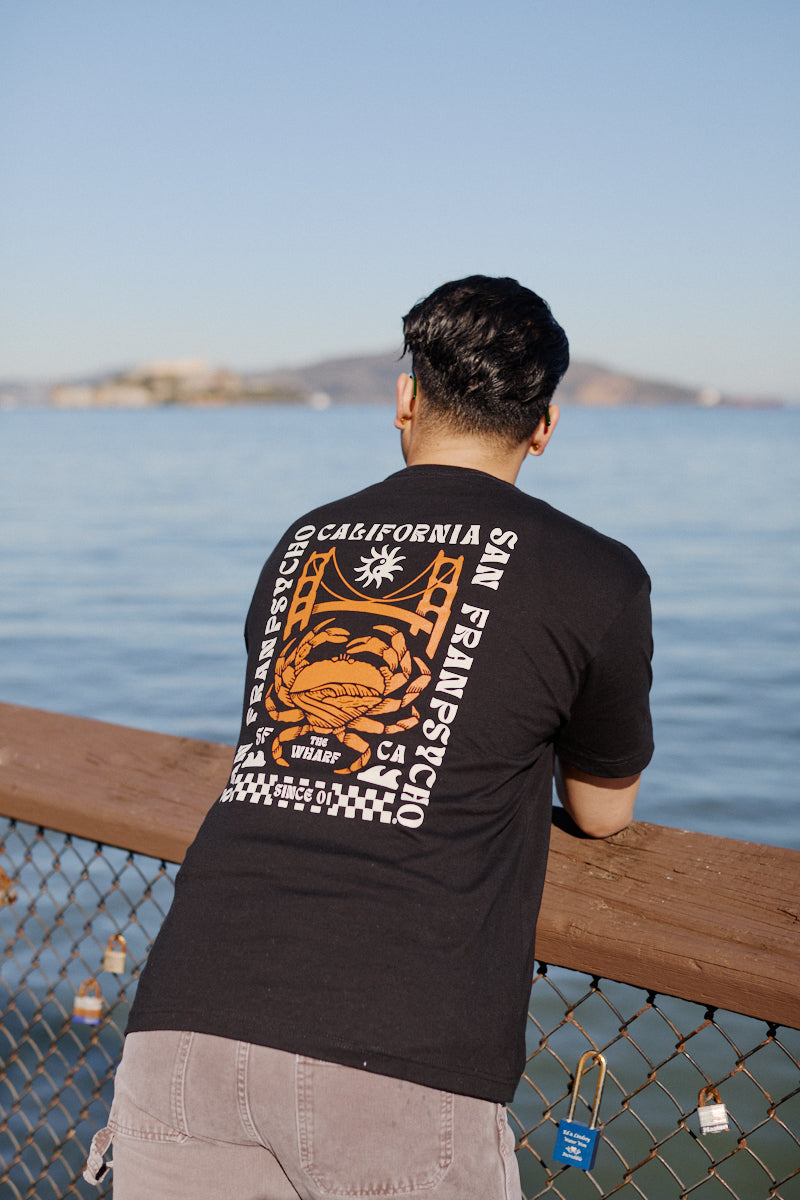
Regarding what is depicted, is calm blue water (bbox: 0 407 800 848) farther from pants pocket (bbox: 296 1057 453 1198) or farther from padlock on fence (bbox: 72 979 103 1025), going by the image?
pants pocket (bbox: 296 1057 453 1198)

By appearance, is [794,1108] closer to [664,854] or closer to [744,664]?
[664,854]

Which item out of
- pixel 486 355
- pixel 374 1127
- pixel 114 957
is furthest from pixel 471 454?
pixel 114 957

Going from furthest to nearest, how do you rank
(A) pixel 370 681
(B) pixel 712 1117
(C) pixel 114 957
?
(C) pixel 114 957
(B) pixel 712 1117
(A) pixel 370 681

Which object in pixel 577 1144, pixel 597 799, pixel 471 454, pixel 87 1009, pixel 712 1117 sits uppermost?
pixel 471 454

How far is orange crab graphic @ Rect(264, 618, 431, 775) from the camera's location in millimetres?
1507

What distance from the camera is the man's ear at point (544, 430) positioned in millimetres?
1843

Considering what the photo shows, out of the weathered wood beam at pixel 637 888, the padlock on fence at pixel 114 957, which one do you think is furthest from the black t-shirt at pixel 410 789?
the padlock on fence at pixel 114 957

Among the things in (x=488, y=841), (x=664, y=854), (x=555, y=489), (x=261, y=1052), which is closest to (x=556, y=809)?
(x=664, y=854)

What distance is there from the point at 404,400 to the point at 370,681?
0.58 m

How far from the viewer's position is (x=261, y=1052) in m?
1.42

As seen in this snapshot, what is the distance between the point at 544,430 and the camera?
1872 mm

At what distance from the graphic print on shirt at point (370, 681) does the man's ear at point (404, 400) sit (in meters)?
0.30

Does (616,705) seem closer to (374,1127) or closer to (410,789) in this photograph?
(410,789)

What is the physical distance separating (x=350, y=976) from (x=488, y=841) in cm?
25
